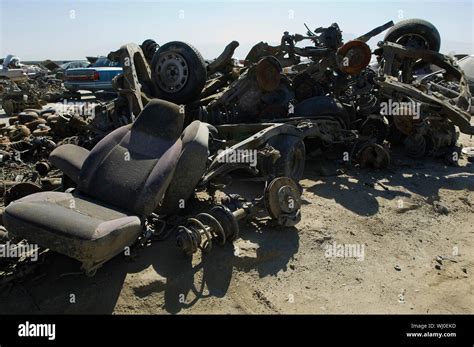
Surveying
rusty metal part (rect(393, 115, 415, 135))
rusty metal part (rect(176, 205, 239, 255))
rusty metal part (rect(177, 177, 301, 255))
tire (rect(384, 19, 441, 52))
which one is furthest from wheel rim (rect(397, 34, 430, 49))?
rusty metal part (rect(176, 205, 239, 255))

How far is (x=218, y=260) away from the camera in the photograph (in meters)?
3.84

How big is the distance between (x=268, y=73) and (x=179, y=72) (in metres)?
1.45

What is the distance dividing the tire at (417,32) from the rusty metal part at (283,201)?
221 inches

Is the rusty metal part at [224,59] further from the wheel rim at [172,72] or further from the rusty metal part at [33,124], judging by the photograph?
the rusty metal part at [33,124]

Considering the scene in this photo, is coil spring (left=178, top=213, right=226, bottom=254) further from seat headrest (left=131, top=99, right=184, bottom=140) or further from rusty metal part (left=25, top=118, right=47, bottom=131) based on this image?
rusty metal part (left=25, top=118, right=47, bottom=131)

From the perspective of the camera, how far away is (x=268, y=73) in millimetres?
6418

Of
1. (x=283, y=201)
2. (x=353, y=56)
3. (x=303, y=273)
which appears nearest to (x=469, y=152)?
(x=353, y=56)

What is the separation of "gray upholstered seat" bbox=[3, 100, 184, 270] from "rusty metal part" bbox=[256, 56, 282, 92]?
242 cm

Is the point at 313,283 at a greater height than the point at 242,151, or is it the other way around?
the point at 242,151

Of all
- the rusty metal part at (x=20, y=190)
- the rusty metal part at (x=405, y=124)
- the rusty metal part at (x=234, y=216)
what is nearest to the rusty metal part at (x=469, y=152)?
the rusty metal part at (x=405, y=124)
